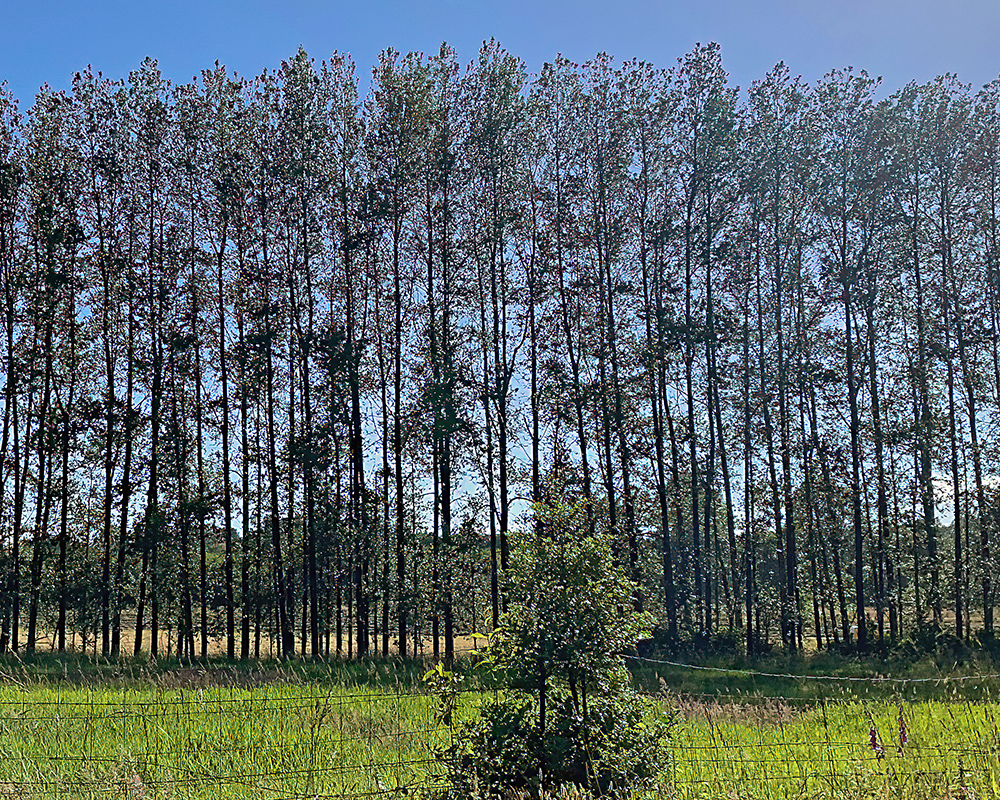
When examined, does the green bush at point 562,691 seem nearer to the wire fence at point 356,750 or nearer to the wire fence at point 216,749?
the wire fence at point 356,750

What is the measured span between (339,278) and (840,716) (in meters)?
17.6

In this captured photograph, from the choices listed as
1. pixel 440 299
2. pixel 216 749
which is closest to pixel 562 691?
pixel 216 749

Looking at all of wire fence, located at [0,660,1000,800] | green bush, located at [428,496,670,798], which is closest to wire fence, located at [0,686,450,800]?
wire fence, located at [0,660,1000,800]

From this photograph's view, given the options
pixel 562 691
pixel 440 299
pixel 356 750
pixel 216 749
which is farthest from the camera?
pixel 440 299

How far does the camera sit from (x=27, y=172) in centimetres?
2162

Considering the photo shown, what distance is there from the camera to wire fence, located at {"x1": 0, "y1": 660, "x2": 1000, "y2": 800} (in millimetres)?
5457

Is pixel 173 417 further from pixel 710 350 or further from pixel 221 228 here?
pixel 710 350

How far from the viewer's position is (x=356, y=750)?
6.91 metres

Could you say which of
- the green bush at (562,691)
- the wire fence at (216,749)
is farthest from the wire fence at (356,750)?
the green bush at (562,691)

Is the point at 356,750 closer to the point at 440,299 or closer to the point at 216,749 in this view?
the point at 216,749

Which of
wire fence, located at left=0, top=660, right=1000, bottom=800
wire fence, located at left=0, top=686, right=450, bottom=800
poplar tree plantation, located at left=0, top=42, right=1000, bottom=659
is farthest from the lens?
poplar tree plantation, located at left=0, top=42, right=1000, bottom=659

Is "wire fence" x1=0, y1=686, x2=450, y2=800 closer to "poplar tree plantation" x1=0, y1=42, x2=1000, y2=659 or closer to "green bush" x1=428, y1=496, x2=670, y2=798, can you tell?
"green bush" x1=428, y1=496, x2=670, y2=798

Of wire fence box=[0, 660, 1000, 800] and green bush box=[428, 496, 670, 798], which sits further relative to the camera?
wire fence box=[0, 660, 1000, 800]

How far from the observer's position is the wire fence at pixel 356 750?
546cm
